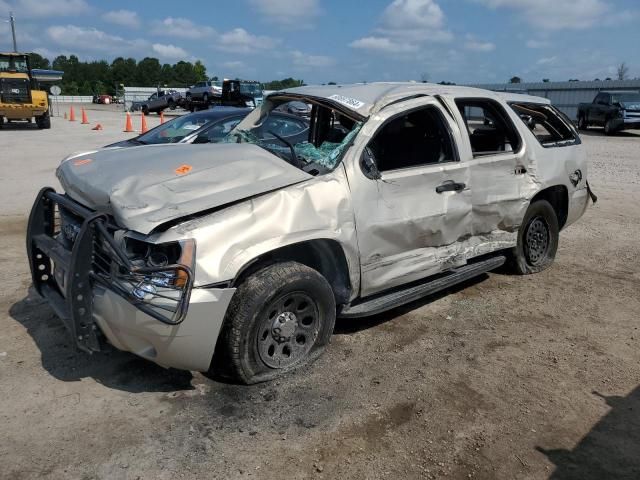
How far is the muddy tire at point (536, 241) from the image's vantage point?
5.55 m

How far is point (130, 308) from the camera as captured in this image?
119 inches

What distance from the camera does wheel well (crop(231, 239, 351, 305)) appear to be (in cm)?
364

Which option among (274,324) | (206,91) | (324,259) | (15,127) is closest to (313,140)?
(324,259)

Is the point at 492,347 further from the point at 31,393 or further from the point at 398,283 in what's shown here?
the point at 31,393

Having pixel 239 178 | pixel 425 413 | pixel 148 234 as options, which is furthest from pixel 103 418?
A: pixel 425 413

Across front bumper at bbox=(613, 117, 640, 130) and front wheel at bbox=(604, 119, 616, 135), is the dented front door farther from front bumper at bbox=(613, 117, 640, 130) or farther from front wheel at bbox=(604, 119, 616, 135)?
front wheel at bbox=(604, 119, 616, 135)

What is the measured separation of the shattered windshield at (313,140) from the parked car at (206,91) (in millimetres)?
33256

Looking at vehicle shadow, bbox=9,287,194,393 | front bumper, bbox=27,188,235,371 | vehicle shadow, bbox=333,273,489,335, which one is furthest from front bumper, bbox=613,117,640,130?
front bumper, bbox=27,188,235,371

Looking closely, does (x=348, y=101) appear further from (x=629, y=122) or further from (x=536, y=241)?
(x=629, y=122)

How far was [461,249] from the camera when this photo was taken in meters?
4.68

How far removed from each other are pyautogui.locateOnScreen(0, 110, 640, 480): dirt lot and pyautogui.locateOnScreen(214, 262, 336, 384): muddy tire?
137mm

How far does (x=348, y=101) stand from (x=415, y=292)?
1.55 metres

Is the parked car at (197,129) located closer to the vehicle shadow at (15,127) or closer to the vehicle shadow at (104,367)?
the vehicle shadow at (104,367)

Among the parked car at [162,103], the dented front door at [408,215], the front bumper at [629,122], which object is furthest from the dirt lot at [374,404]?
the parked car at [162,103]
